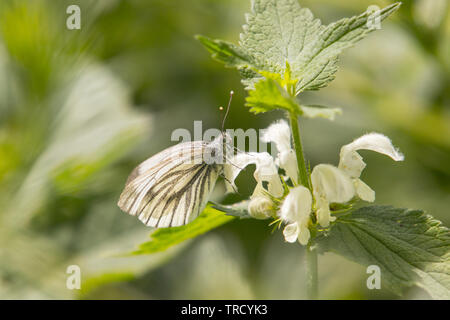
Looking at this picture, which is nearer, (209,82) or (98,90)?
(98,90)

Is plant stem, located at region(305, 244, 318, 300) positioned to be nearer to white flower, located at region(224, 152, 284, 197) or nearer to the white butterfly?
white flower, located at region(224, 152, 284, 197)

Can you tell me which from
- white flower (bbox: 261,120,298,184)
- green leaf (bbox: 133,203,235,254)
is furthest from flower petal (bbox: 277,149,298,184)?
green leaf (bbox: 133,203,235,254)

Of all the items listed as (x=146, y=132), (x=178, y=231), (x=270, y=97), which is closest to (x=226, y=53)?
(x=270, y=97)

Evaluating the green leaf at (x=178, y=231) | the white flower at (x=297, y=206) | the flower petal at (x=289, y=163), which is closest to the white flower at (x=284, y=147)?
the flower petal at (x=289, y=163)

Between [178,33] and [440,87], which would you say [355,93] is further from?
[178,33]

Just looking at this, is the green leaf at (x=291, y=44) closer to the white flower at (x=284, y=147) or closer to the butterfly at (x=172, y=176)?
the white flower at (x=284, y=147)

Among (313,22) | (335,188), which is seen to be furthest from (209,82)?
(335,188)

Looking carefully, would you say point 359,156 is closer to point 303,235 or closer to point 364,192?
point 364,192
